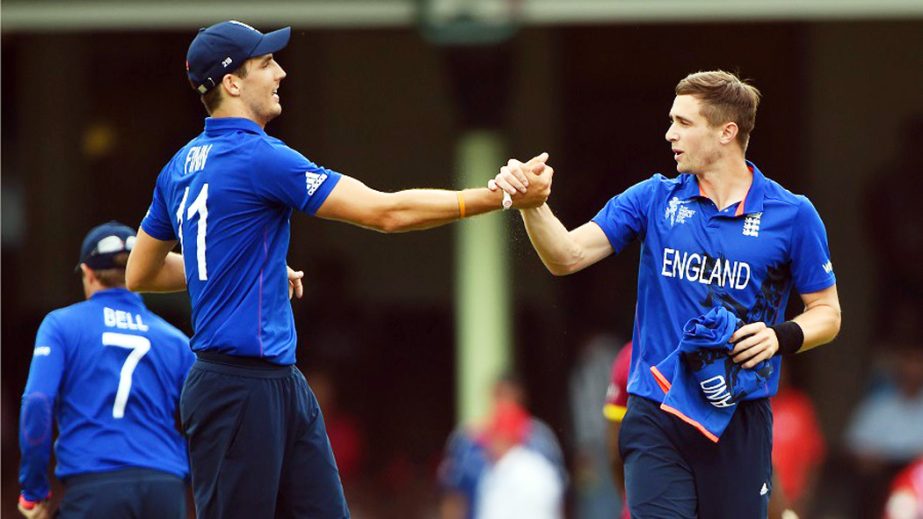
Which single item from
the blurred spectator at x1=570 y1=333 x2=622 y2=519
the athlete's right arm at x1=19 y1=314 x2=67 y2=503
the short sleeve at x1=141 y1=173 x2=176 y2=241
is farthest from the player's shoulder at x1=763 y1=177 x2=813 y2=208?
the blurred spectator at x1=570 y1=333 x2=622 y2=519

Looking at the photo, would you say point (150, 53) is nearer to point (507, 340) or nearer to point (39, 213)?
point (39, 213)

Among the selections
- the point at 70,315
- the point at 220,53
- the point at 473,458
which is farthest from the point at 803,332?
the point at 473,458

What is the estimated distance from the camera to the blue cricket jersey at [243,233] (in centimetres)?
500

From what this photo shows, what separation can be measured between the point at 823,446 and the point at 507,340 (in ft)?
9.20

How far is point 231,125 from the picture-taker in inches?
202

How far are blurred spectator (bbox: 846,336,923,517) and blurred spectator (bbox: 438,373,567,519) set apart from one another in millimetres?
2866

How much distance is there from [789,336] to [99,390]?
2.89 meters

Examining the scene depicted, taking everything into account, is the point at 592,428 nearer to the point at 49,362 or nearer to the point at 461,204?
→ the point at 49,362

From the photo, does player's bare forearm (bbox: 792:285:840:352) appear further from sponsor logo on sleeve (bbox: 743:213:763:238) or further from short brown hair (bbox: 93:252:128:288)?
short brown hair (bbox: 93:252:128:288)

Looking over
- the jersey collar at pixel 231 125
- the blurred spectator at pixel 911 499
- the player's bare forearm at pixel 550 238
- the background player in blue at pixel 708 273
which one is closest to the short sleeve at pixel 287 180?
the jersey collar at pixel 231 125

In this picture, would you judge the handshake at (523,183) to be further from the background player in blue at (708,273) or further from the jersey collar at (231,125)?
the jersey collar at (231,125)

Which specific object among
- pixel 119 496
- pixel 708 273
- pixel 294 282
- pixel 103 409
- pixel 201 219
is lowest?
pixel 119 496

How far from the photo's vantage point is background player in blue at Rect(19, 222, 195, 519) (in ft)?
21.2

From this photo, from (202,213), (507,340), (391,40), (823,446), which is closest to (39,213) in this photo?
(391,40)
